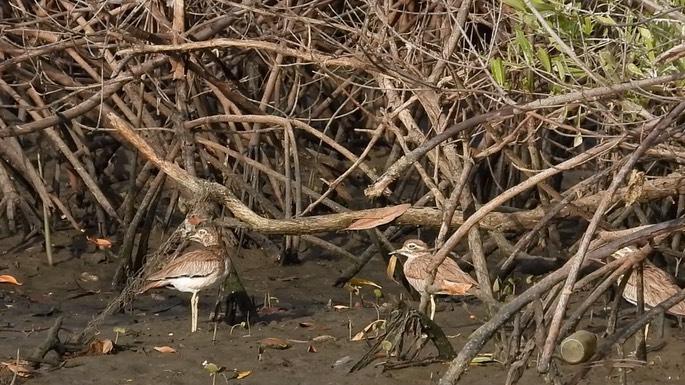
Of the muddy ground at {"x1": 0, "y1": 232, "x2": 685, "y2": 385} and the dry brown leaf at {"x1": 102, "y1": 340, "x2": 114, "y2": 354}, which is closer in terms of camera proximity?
the muddy ground at {"x1": 0, "y1": 232, "x2": 685, "y2": 385}

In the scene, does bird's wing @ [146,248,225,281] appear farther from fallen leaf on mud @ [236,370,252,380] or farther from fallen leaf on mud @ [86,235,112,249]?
fallen leaf on mud @ [86,235,112,249]

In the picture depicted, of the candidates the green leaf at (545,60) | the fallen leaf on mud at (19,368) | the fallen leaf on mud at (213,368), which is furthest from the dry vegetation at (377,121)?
the fallen leaf on mud at (19,368)

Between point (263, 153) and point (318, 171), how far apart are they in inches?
16.3

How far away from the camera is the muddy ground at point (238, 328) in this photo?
6.02 m

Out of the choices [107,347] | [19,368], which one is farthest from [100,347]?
[19,368]

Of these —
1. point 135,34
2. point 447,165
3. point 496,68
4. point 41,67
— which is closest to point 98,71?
point 41,67

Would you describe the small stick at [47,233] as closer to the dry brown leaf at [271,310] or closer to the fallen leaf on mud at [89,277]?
the fallen leaf on mud at [89,277]

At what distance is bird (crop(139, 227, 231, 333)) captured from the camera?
23.0 feet

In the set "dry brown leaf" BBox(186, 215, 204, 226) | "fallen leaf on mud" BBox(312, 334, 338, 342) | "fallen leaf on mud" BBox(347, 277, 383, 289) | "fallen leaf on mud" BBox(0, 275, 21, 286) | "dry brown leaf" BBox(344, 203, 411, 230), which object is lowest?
"fallen leaf on mud" BBox(0, 275, 21, 286)

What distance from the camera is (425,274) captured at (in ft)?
22.1

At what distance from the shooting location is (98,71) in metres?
8.70

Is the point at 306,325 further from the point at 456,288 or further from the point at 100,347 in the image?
the point at 100,347

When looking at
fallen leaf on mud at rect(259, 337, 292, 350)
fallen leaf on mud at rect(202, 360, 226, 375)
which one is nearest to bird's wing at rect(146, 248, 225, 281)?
fallen leaf on mud at rect(259, 337, 292, 350)

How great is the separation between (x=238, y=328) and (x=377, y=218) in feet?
5.12
